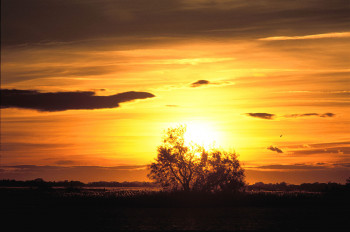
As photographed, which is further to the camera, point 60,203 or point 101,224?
point 60,203

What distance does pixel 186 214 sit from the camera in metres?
85.5

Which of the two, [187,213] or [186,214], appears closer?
[186,214]

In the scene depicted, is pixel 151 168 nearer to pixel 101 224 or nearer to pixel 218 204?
pixel 218 204

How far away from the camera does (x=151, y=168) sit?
9581 cm

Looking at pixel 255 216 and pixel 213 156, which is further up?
pixel 213 156

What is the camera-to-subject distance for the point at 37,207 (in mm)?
101875

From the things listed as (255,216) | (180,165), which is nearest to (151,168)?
(180,165)

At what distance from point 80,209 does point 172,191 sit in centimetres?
1726

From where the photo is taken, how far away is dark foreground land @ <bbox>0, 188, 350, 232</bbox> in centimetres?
7100

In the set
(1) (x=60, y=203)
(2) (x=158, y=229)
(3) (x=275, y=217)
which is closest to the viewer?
(2) (x=158, y=229)

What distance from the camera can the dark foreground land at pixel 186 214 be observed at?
233ft

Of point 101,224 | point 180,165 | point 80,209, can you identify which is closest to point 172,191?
point 180,165

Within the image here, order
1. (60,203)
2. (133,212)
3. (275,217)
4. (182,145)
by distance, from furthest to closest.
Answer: (60,203) < (182,145) < (133,212) < (275,217)

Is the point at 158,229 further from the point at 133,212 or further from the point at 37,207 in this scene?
the point at 37,207
